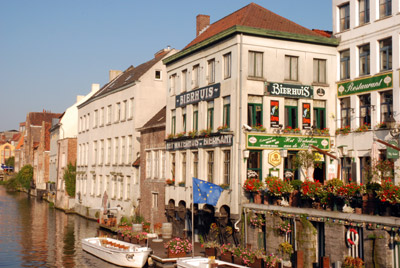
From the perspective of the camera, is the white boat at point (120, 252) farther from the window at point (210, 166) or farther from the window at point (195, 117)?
the window at point (195, 117)

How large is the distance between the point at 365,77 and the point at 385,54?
5.66 feet

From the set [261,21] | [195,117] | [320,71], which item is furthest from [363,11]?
[195,117]

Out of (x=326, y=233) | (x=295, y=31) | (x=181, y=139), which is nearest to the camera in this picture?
(x=326, y=233)

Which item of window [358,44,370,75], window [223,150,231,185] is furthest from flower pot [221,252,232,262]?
window [358,44,370,75]

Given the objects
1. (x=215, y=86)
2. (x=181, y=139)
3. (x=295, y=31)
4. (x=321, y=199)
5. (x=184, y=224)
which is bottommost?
(x=184, y=224)

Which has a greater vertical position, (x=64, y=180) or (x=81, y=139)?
(x=81, y=139)

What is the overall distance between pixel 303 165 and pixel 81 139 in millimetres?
41929

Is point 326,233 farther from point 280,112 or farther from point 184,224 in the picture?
point 184,224

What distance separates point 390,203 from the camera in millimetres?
21047

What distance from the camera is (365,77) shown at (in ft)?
102

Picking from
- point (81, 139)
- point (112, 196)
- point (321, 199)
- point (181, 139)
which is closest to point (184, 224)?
point (181, 139)

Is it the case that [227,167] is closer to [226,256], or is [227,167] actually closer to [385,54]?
[226,256]

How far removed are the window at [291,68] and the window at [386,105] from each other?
5.22 m

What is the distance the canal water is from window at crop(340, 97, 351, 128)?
54.0ft
